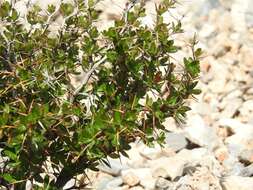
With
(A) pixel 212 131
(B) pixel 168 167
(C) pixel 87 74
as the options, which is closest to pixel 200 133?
(A) pixel 212 131

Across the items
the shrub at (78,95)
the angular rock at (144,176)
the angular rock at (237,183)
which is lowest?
the angular rock at (144,176)

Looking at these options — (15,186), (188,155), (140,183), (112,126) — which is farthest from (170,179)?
(112,126)

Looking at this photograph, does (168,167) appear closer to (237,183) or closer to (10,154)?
(237,183)

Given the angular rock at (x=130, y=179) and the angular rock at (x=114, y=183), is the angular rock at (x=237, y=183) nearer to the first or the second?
the angular rock at (x=130, y=179)

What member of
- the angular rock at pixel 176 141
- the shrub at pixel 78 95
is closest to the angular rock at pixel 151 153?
the angular rock at pixel 176 141

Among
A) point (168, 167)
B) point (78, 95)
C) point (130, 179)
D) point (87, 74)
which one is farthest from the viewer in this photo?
point (168, 167)
